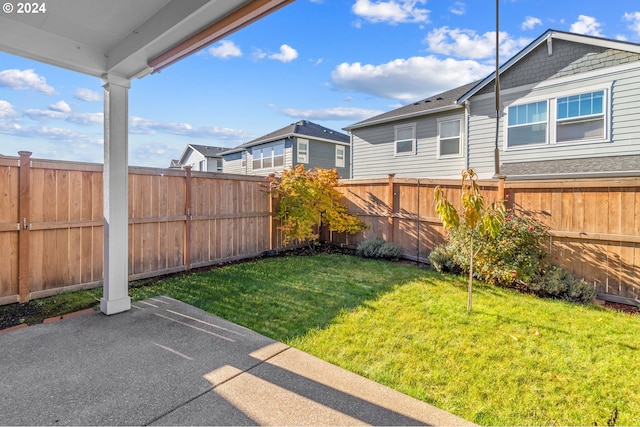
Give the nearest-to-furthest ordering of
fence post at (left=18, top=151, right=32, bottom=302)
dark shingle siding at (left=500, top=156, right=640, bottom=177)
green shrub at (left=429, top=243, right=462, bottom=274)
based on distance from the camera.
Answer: fence post at (left=18, top=151, right=32, bottom=302)
green shrub at (left=429, top=243, right=462, bottom=274)
dark shingle siding at (left=500, top=156, right=640, bottom=177)

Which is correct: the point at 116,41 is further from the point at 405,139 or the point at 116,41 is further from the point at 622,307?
the point at 405,139

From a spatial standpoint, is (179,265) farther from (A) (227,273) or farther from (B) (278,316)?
(B) (278,316)

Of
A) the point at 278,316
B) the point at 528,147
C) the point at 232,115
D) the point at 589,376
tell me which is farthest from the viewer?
the point at 232,115

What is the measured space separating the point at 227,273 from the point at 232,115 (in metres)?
7.82

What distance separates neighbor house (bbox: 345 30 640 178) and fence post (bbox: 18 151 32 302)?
1011 centimetres

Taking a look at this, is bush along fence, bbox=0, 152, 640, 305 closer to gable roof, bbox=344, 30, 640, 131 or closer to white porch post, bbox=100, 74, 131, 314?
white porch post, bbox=100, 74, 131, 314

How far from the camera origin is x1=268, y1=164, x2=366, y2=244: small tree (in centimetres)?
763

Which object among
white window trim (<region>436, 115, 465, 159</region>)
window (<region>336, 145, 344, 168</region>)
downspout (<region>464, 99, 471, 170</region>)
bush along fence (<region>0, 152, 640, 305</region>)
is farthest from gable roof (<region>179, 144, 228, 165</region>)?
bush along fence (<region>0, 152, 640, 305</region>)

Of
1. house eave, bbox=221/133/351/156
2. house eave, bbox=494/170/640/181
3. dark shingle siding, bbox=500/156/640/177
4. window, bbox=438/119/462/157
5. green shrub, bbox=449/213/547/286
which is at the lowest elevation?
green shrub, bbox=449/213/547/286

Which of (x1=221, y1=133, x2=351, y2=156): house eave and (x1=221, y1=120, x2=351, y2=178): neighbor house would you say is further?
(x1=221, y1=120, x2=351, y2=178): neighbor house

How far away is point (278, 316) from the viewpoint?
4008 mm

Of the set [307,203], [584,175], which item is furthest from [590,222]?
[307,203]

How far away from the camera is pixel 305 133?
17.2 meters

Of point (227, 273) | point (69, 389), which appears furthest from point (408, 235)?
point (69, 389)
